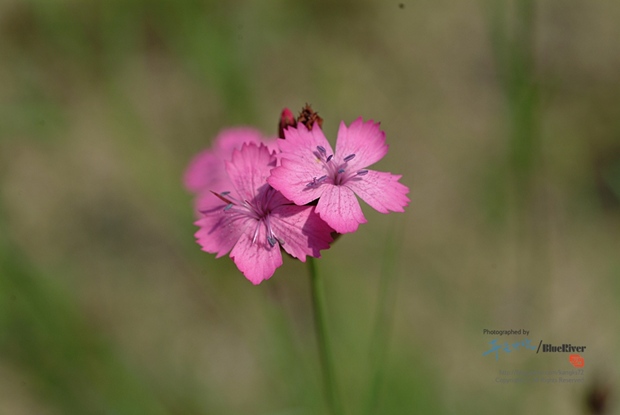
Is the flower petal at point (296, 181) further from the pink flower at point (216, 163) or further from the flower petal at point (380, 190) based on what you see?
the pink flower at point (216, 163)

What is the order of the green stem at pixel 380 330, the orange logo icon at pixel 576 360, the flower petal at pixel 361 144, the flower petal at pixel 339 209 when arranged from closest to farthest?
the flower petal at pixel 339 209 < the flower petal at pixel 361 144 < the green stem at pixel 380 330 < the orange logo icon at pixel 576 360

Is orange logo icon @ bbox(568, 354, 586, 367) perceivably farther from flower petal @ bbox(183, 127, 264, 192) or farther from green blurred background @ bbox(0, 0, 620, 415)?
flower petal @ bbox(183, 127, 264, 192)

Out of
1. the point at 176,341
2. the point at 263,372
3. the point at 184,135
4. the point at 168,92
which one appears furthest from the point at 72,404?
the point at 168,92

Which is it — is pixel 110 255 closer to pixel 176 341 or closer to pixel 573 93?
pixel 176 341

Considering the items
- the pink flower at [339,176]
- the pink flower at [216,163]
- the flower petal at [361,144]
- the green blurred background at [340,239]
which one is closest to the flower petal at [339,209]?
the pink flower at [339,176]

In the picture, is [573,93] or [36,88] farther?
[36,88]

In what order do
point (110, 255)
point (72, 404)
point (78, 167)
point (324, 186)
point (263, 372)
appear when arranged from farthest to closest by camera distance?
point (78, 167)
point (110, 255)
point (263, 372)
point (72, 404)
point (324, 186)

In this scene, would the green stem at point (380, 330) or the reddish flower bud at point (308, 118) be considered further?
the green stem at point (380, 330)
